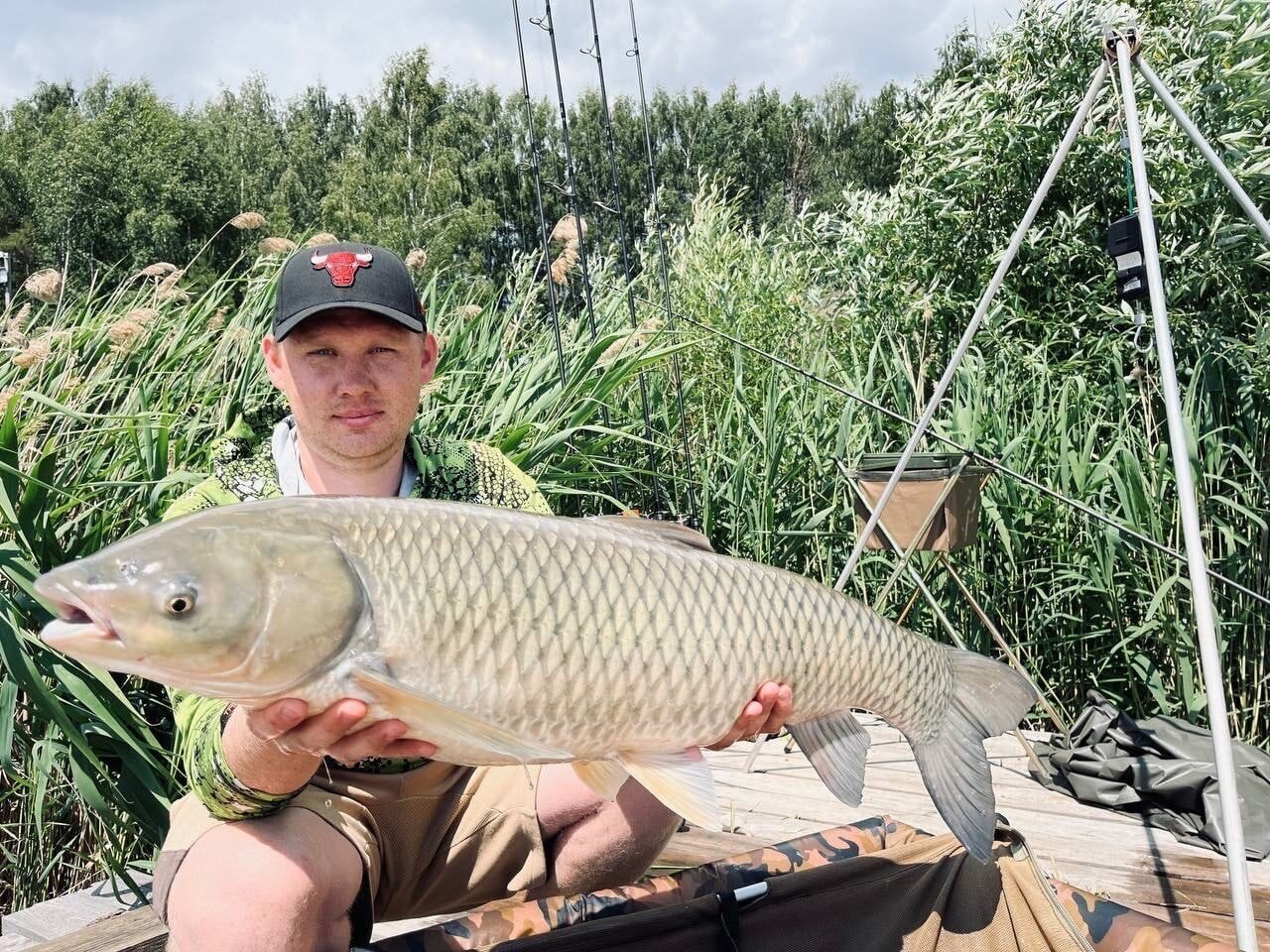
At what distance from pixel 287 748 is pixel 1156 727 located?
2246mm

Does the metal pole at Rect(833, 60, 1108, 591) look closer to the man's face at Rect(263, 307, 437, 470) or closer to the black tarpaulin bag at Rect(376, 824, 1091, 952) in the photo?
the black tarpaulin bag at Rect(376, 824, 1091, 952)

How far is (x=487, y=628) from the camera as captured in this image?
1.09 meters

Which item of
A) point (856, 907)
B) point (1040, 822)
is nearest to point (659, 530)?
point (856, 907)

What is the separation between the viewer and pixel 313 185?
29.8 meters

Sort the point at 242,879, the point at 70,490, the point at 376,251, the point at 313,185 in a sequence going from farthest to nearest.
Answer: the point at 313,185, the point at 70,490, the point at 376,251, the point at 242,879

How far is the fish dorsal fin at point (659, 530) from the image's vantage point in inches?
49.4

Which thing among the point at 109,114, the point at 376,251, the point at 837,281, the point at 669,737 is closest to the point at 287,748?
the point at 669,737

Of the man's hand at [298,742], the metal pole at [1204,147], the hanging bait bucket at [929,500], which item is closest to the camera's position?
the man's hand at [298,742]

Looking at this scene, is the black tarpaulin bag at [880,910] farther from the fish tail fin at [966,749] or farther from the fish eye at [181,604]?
the fish eye at [181,604]

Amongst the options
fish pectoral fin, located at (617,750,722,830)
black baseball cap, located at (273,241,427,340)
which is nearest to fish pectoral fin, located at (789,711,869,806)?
fish pectoral fin, located at (617,750,722,830)

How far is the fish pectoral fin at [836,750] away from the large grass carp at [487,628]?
0.07m

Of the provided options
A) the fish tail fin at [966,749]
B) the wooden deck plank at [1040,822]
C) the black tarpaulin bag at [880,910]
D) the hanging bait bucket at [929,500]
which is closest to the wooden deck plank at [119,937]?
the black tarpaulin bag at [880,910]

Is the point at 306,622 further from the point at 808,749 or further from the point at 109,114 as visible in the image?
the point at 109,114

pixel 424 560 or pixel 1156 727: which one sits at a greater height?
pixel 424 560
